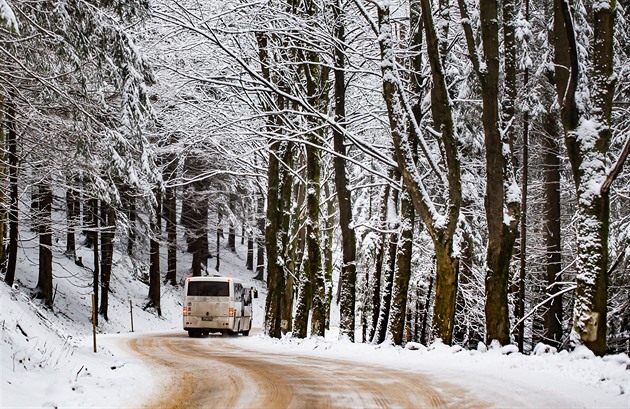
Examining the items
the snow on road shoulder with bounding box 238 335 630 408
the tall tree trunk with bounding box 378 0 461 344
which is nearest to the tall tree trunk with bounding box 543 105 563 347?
the tall tree trunk with bounding box 378 0 461 344

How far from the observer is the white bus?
1120 inches

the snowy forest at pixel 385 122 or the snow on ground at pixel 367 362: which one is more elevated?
the snowy forest at pixel 385 122

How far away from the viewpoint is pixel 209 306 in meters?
28.5

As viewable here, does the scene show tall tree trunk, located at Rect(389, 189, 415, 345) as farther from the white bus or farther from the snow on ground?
the white bus

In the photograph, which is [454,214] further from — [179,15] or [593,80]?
[179,15]

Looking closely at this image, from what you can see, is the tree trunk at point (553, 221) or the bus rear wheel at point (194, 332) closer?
the tree trunk at point (553, 221)

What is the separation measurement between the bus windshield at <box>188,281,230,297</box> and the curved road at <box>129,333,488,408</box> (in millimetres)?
16032

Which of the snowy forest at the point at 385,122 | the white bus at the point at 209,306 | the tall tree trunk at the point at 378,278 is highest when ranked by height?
the snowy forest at the point at 385,122

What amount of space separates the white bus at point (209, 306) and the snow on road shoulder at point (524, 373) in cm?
1527

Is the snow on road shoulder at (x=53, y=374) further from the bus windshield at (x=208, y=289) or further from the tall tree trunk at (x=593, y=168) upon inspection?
the bus windshield at (x=208, y=289)

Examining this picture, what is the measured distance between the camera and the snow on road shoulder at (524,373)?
7.46 metres

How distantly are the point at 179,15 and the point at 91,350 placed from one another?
781cm

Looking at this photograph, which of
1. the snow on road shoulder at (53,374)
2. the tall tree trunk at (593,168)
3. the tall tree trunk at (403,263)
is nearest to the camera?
the snow on road shoulder at (53,374)

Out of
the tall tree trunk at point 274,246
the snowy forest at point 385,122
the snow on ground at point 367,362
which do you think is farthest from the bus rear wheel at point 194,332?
the snow on ground at point 367,362
